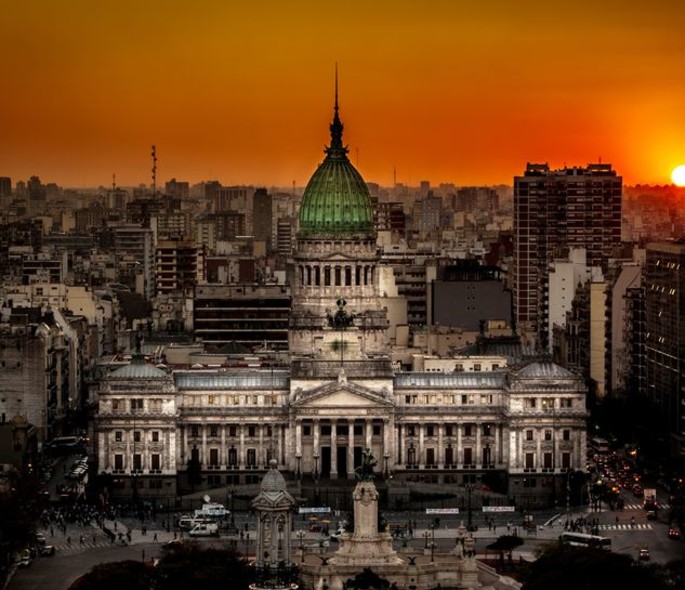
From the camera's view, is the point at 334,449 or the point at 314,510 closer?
the point at 314,510

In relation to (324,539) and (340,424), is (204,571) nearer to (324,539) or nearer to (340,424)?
(324,539)

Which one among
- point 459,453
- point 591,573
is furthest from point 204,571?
point 459,453

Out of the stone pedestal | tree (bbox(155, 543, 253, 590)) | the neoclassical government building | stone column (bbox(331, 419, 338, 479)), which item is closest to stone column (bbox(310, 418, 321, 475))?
the neoclassical government building

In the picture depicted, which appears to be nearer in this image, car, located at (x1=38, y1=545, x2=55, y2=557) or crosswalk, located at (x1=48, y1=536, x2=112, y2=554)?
car, located at (x1=38, y1=545, x2=55, y2=557)

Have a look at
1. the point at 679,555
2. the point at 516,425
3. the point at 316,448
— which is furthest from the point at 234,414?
the point at 679,555

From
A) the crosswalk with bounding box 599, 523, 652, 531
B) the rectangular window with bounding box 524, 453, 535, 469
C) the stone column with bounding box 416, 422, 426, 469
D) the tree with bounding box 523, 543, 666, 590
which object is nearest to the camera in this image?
the tree with bounding box 523, 543, 666, 590

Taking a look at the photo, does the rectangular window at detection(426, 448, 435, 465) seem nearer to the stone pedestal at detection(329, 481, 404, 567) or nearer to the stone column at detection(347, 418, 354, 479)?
the stone column at detection(347, 418, 354, 479)

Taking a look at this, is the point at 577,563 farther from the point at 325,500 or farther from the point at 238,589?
the point at 325,500
